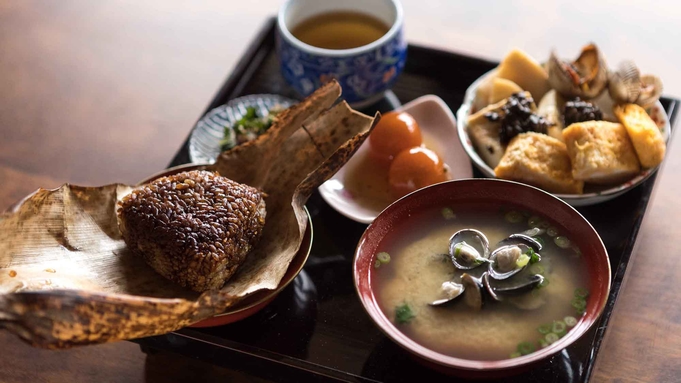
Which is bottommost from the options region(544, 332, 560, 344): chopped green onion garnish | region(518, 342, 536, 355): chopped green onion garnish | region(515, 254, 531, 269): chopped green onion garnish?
region(518, 342, 536, 355): chopped green onion garnish

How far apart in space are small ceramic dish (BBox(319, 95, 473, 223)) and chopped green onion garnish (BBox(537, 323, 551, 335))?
0.60 metres

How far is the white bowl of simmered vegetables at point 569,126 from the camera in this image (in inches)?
74.3

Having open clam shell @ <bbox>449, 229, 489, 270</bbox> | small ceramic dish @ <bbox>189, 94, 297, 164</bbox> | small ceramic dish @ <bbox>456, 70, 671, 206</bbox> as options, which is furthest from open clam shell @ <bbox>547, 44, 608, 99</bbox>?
small ceramic dish @ <bbox>189, 94, 297, 164</bbox>

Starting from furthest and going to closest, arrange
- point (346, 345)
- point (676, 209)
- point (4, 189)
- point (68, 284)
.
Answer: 1. point (4, 189)
2. point (676, 209)
3. point (346, 345)
4. point (68, 284)

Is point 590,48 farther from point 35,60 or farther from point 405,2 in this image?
point 35,60

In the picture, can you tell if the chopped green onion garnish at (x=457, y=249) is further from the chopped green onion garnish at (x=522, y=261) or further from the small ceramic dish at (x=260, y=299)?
the small ceramic dish at (x=260, y=299)

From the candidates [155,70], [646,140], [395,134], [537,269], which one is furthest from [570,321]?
[155,70]

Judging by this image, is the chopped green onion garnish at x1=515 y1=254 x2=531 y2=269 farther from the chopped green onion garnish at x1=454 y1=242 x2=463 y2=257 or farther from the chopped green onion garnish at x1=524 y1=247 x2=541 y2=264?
the chopped green onion garnish at x1=454 y1=242 x2=463 y2=257

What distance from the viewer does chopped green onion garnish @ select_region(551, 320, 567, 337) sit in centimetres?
146

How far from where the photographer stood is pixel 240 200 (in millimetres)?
1707

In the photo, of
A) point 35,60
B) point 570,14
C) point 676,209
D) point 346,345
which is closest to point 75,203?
point 346,345

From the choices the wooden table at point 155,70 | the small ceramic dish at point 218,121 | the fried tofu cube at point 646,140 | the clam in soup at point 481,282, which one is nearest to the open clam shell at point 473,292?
the clam in soup at point 481,282

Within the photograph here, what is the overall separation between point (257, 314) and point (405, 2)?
5.59 ft

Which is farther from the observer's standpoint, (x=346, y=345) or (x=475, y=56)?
(x=475, y=56)
